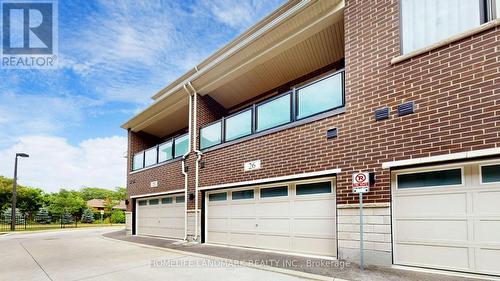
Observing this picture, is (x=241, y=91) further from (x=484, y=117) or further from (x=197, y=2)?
(x=484, y=117)

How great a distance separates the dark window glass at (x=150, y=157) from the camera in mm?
15148

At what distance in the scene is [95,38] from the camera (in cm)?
1452

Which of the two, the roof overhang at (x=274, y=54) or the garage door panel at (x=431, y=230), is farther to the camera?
the roof overhang at (x=274, y=54)

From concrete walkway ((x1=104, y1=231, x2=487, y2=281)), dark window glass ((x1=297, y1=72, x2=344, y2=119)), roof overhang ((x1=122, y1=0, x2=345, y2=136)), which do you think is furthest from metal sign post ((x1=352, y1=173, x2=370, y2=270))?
roof overhang ((x1=122, y1=0, x2=345, y2=136))

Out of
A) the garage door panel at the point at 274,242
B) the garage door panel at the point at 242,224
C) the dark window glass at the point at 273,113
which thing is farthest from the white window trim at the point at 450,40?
the garage door panel at the point at 242,224

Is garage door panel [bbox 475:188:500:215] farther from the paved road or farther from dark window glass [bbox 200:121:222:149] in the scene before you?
dark window glass [bbox 200:121:222:149]

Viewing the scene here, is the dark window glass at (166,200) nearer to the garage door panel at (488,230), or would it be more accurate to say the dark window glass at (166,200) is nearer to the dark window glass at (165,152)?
the dark window glass at (165,152)

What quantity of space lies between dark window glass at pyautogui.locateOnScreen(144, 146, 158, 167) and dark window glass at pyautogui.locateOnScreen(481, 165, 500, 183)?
42.4 ft

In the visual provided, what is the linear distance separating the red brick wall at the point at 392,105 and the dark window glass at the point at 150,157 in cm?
841

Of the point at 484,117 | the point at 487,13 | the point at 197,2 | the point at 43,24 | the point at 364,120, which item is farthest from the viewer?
the point at 197,2

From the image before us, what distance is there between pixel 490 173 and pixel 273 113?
539cm

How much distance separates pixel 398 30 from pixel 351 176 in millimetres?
3250

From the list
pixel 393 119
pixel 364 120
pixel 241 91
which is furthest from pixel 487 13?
pixel 241 91

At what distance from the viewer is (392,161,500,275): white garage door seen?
5.18 metres
